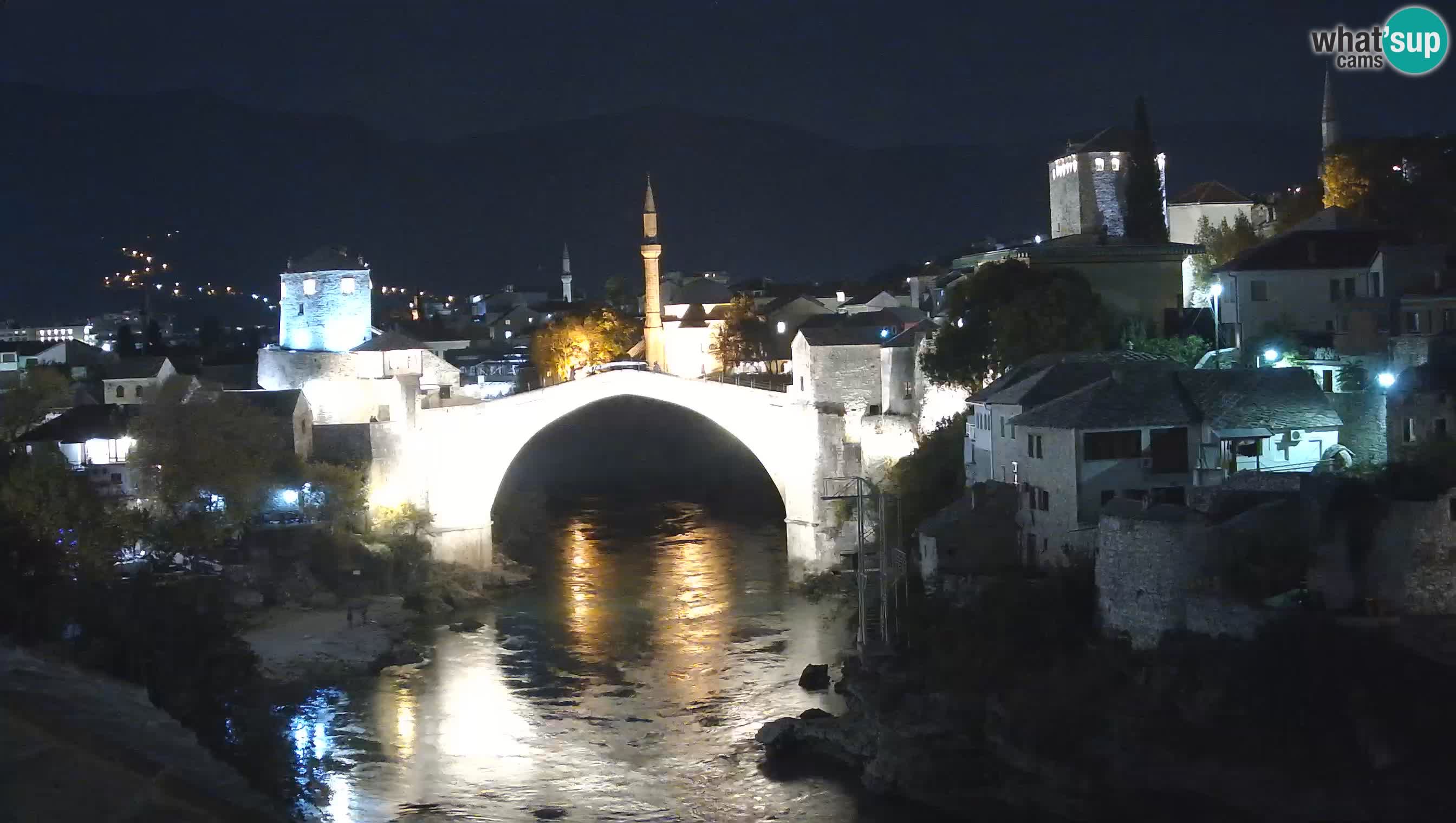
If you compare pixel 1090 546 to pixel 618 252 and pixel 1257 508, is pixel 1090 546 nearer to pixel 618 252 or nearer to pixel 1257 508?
pixel 1257 508

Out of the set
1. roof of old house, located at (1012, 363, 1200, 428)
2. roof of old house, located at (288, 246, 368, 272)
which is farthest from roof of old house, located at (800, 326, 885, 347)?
roof of old house, located at (288, 246, 368, 272)

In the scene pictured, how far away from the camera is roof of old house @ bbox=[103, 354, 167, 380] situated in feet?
97.2

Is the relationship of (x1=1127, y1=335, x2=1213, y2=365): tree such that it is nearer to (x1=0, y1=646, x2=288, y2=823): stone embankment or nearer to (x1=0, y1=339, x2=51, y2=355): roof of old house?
(x1=0, y1=646, x2=288, y2=823): stone embankment

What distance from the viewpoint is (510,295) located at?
60500mm

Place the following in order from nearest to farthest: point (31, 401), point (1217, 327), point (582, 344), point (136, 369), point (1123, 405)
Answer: point (1123, 405)
point (1217, 327)
point (31, 401)
point (136, 369)
point (582, 344)

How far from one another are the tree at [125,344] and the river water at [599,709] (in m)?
17.0

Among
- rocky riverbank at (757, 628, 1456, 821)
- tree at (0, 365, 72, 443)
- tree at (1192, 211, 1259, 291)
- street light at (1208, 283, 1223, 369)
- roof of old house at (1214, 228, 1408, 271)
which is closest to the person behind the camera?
rocky riverbank at (757, 628, 1456, 821)

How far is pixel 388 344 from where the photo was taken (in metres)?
27.6

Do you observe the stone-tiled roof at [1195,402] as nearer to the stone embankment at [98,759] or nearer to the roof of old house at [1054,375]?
the roof of old house at [1054,375]

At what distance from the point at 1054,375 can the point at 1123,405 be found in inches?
74.4

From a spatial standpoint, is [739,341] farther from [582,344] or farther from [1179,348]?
[1179,348]

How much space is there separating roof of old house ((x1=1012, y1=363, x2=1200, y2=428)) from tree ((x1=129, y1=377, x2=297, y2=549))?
35.7 feet

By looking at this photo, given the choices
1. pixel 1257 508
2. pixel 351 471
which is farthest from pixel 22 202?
pixel 1257 508

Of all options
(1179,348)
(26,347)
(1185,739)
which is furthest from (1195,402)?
(26,347)
